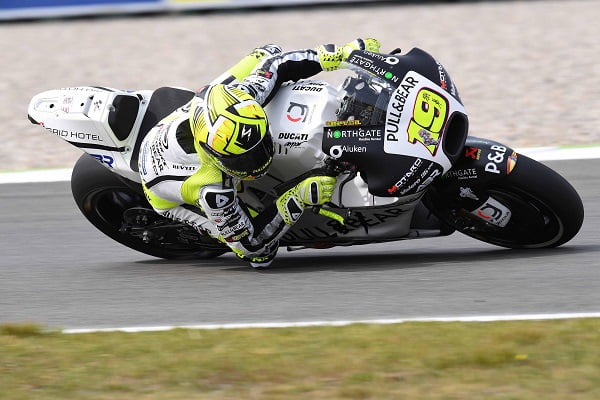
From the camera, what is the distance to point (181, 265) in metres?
6.81

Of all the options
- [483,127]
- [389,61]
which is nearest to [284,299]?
[389,61]

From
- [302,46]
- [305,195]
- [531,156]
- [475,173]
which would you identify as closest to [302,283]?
[305,195]

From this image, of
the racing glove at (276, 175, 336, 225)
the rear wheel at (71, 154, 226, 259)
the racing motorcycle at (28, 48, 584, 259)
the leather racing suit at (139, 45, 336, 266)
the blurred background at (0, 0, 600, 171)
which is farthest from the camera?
the blurred background at (0, 0, 600, 171)

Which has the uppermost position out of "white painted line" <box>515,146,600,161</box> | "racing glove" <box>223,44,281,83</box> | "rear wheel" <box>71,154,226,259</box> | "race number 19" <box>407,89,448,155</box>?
"race number 19" <box>407,89,448,155</box>

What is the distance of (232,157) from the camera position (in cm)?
555

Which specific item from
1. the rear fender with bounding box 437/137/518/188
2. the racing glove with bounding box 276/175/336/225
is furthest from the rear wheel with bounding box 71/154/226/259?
the rear fender with bounding box 437/137/518/188

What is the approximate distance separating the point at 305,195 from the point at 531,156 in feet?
13.5

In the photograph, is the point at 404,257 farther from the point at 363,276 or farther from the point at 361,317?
the point at 361,317

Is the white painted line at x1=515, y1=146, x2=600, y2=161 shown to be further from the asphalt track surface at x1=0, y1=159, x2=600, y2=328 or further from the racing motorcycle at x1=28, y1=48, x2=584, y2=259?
the racing motorcycle at x1=28, y1=48, x2=584, y2=259

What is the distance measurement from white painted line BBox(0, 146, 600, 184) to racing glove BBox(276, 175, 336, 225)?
3.89 metres

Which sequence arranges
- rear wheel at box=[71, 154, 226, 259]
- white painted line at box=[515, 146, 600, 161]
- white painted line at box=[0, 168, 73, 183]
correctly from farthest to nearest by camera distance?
white painted line at box=[0, 168, 73, 183]
white painted line at box=[515, 146, 600, 161]
rear wheel at box=[71, 154, 226, 259]

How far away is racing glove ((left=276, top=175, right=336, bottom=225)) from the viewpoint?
18.6 ft

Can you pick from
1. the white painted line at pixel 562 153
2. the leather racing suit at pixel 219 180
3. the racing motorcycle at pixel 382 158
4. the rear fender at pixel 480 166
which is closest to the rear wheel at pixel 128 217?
the racing motorcycle at pixel 382 158

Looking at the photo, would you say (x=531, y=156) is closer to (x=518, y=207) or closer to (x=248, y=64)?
(x=518, y=207)
